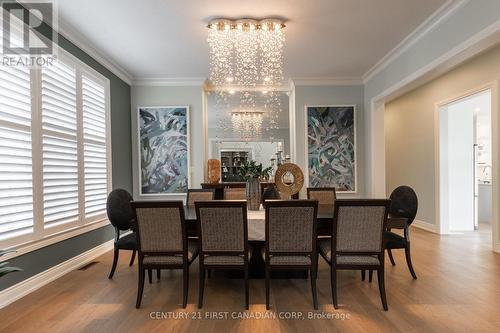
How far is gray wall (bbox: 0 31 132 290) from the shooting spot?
2803mm

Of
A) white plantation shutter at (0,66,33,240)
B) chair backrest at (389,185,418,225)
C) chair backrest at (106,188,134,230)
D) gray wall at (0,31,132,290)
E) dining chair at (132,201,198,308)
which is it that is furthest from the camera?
chair backrest at (106,188,134,230)

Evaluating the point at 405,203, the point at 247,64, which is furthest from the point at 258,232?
the point at 247,64

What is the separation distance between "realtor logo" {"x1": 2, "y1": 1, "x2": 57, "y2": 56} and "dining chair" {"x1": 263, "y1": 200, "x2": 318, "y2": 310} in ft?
9.13

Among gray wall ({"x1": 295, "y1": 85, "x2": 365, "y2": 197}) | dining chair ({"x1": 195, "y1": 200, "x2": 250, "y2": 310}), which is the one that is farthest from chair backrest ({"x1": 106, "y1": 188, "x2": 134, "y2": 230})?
gray wall ({"x1": 295, "y1": 85, "x2": 365, "y2": 197})

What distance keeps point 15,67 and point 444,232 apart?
6448mm

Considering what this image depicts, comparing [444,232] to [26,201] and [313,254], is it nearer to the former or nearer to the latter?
[313,254]

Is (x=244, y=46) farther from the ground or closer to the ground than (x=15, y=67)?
farther from the ground

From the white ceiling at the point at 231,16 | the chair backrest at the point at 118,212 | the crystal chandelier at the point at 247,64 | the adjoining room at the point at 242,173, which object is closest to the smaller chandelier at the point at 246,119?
the crystal chandelier at the point at 247,64

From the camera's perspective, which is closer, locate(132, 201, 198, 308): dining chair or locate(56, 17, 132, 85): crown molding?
locate(132, 201, 198, 308): dining chair

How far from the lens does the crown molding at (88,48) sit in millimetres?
3346

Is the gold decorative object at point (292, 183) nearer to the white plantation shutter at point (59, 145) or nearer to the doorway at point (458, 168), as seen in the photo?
the white plantation shutter at point (59, 145)

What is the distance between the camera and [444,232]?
5016 mm

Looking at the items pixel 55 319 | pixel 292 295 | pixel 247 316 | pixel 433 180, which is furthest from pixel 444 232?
pixel 55 319

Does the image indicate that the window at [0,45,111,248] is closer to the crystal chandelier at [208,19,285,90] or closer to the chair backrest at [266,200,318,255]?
the crystal chandelier at [208,19,285,90]
